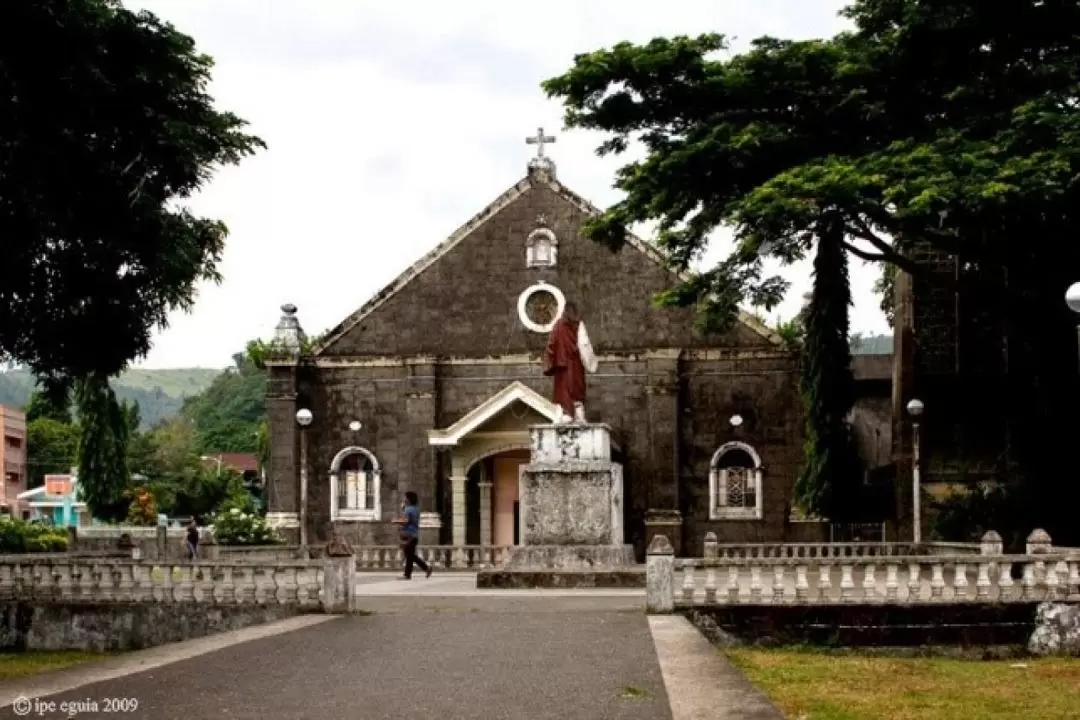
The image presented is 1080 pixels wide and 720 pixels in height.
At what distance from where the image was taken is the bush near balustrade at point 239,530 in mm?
29891

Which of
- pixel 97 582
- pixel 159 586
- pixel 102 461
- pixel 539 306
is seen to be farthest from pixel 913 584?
pixel 102 461

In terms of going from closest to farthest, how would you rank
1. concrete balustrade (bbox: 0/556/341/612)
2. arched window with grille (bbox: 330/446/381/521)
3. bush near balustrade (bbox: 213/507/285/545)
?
concrete balustrade (bbox: 0/556/341/612) → bush near balustrade (bbox: 213/507/285/545) → arched window with grille (bbox: 330/446/381/521)

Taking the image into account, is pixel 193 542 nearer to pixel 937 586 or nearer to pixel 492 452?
pixel 492 452

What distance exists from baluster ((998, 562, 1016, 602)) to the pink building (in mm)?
69677

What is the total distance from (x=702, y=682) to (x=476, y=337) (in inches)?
953

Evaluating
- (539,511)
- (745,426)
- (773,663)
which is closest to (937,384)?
(745,426)

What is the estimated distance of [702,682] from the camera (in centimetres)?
1045

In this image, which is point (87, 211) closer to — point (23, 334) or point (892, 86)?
point (23, 334)

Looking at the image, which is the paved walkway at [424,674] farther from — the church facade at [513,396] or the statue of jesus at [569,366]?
the church facade at [513,396]

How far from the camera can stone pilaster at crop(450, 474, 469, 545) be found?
111 ft

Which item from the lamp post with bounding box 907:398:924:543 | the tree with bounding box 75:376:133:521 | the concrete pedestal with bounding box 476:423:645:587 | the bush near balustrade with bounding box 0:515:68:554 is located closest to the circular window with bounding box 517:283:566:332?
the lamp post with bounding box 907:398:924:543

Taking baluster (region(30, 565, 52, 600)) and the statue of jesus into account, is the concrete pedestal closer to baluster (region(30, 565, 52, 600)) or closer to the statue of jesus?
the statue of jesus

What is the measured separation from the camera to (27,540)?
37.6 metres

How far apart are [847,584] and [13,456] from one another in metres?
75.0
